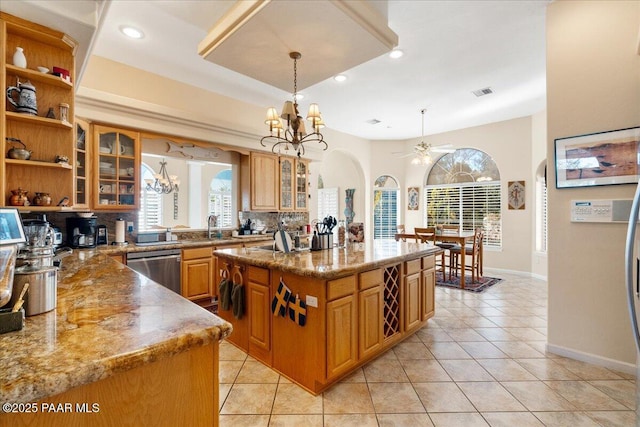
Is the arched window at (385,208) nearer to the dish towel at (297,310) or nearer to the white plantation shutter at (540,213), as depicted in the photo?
the white plantation shutter at (540,213)

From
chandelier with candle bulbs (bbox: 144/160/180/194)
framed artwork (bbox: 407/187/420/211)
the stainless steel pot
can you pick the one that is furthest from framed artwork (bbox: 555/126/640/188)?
chandelier with candle bulbs (bbox: 144/160/180/194)

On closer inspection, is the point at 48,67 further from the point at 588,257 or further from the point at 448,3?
the point at 588,257

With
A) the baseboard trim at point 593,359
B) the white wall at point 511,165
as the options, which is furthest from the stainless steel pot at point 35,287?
the white wall at point 511,165

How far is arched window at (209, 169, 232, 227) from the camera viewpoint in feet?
18.5

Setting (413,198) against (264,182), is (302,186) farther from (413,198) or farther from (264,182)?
(413,198)

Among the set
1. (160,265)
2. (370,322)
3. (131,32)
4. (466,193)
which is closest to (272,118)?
(131,32)

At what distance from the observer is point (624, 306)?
2.37 metres

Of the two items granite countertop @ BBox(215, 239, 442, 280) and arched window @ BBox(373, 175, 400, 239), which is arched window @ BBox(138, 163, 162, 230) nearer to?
granite countertop @ BBox(215, 239, 442, 280)

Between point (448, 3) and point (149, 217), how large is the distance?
5007mm

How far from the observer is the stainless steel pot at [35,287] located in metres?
1.10

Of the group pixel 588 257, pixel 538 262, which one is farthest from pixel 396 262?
pixel 538 262

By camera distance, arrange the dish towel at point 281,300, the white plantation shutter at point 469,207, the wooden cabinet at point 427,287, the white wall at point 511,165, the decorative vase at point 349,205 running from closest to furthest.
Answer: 1. the dish towel at point 281,300
2. the wooden cabinet at point 427,287
3. the white wall at point 511,165
4. the white plantation shutter at point 469,207
5. the decorative vase at point 349,205

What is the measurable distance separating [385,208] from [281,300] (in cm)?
616

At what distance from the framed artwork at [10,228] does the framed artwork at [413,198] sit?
294 inches
